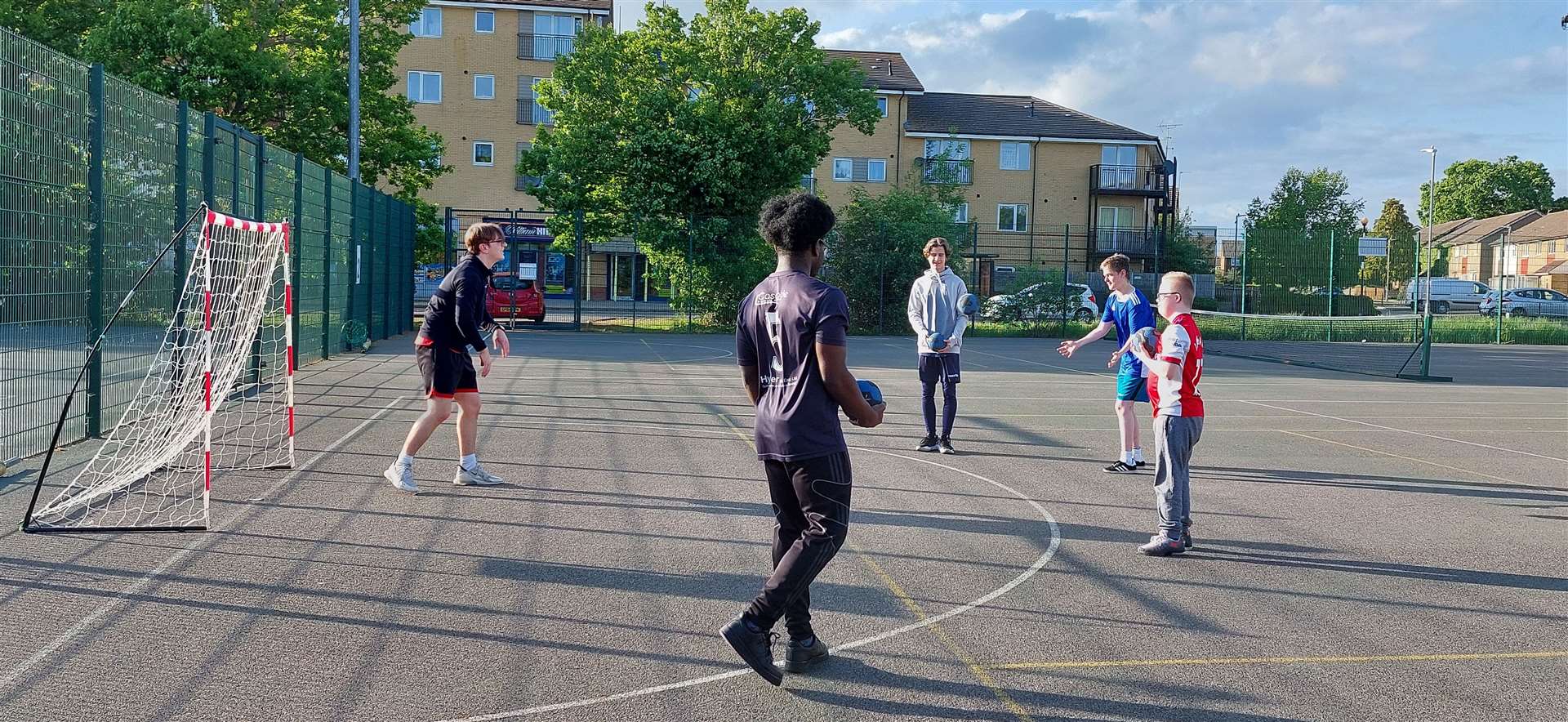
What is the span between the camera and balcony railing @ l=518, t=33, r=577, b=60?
2020 inches

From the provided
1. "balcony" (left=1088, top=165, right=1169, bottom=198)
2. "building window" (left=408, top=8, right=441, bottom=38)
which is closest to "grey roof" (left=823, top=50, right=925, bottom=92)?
"balcony" (left=1088, top=165, right=1169, bottom=198)

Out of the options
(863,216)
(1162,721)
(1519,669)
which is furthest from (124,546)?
(863,216)

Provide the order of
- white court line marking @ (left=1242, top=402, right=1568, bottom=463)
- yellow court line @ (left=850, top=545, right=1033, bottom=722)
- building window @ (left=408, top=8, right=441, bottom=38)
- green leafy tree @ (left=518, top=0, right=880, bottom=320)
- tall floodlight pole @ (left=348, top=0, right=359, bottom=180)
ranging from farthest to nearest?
1. building window @ (left=408, top=8, right=441, bottom=38)
2. green leafy tree @ (left=518, top=0, right=880, bottom=320)
3. tall floodlight pole @ (left=348, top=0, right=359, bottom=180)
4. white court line marking @ (left=1242, top=402, right=1568, bottom=463)
5. yellow court line @ (left=850, top=545, right=1033, bottom=722)

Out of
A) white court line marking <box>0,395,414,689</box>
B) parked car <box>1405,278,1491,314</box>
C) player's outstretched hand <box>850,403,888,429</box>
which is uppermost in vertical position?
parked car <box>1405,278,1491,314</box>

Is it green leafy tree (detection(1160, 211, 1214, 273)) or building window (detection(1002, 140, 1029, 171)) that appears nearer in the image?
green leafy tree (detection(1160, 211, 1214, 273))

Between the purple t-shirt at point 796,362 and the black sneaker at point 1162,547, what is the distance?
9.42ft

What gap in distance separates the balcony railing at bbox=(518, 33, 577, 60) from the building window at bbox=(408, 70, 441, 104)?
11.6ft

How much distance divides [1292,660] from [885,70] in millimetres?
50826

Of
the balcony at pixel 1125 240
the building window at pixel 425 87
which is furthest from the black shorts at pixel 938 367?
the building window at pixel 425 87

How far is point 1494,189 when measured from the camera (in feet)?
359

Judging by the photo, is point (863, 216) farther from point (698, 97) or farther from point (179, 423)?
point (179, 423)

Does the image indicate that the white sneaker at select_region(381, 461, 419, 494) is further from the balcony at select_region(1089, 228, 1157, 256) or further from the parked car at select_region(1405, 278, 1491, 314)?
the parked car at select_region(1405, 278, 1491, 314)

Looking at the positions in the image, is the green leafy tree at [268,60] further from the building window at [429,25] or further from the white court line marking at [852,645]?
the white court line marking at [852,645]

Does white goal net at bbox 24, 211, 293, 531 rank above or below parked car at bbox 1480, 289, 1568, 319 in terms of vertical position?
below
